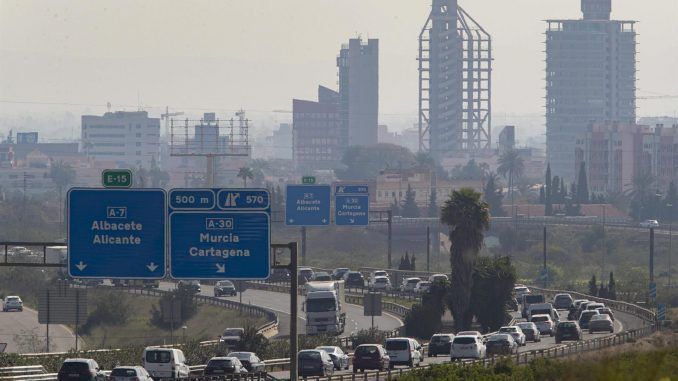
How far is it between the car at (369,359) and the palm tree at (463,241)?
84.6 ft

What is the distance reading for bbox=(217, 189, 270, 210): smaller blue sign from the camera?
142 ft

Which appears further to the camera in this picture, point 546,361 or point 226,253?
point 546,361

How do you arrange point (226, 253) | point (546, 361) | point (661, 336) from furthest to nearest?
point (661, 336) → point (546, 361) → point (226, 253)

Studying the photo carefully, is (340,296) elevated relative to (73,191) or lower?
lower

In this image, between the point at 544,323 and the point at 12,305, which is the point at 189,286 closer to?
the point at 12,305

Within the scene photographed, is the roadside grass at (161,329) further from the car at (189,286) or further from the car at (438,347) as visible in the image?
the car at (438,347)

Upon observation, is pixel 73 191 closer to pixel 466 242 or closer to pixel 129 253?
pixel 129 253

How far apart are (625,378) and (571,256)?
15625 centimetres

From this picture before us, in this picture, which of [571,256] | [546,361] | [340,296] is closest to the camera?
[546,361]

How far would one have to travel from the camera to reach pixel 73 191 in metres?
44.7

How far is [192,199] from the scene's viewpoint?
4388cm

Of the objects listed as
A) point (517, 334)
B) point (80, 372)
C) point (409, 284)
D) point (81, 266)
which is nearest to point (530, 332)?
point (517, 334)

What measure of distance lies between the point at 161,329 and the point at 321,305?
2380 centimetres

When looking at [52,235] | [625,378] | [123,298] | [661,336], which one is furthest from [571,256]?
[625,378]
